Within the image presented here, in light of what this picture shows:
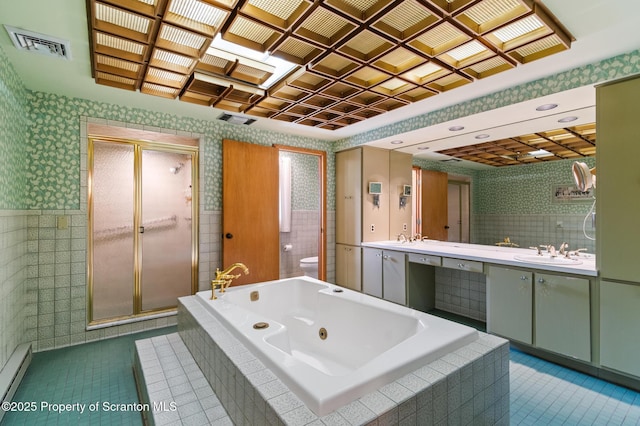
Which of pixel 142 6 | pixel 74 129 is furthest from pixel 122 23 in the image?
pixel 74 129

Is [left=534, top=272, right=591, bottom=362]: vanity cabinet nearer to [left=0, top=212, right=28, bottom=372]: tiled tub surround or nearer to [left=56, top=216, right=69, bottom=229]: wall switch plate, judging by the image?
[left=0, top=212, right=28, bottom=372]: tiled tub surround

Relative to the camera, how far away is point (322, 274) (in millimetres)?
4391

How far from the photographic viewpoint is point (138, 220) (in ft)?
10.4

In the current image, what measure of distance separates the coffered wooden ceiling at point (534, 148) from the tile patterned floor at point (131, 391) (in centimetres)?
185

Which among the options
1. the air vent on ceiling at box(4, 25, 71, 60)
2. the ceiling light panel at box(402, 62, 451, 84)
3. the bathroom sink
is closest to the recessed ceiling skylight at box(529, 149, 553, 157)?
the bathroom sink

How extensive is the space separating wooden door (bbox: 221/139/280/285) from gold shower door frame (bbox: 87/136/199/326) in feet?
1.15

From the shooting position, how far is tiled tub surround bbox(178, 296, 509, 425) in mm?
1066

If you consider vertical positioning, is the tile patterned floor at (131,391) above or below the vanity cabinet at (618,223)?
below

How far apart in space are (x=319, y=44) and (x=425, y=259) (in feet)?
8.00

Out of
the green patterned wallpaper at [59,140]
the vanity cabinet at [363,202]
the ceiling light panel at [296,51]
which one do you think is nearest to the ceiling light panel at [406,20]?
the ceiling light panel at [296,51]

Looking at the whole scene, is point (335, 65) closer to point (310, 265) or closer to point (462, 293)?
point (462, 293)

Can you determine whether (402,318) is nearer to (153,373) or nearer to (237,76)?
(153,373)

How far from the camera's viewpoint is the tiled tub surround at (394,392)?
1.07 metres

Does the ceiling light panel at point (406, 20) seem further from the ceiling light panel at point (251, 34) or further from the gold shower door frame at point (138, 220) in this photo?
the gold shower door frame at point (138, 220)
